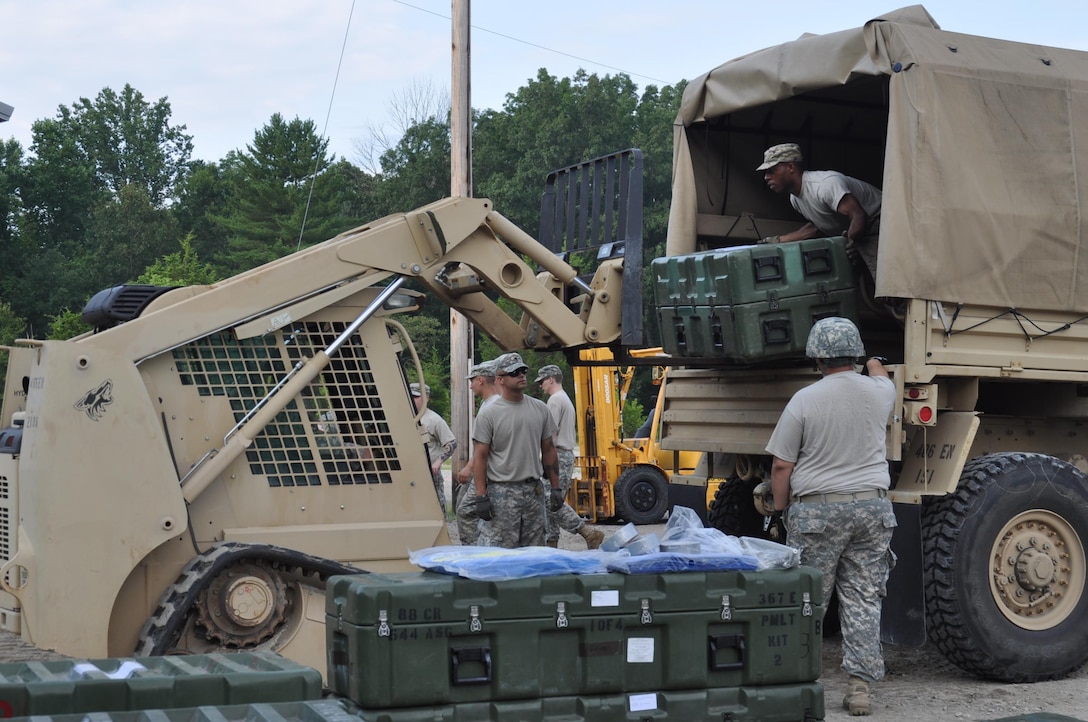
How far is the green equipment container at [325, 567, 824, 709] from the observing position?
461cm

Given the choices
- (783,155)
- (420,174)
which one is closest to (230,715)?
(783,155)

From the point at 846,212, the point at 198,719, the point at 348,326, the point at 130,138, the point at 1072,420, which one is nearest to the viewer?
the point at 198,719

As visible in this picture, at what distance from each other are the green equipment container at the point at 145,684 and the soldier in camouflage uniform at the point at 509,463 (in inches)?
134

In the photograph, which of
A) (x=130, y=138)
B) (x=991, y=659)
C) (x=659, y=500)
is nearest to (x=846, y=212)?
(x=991, y=659)

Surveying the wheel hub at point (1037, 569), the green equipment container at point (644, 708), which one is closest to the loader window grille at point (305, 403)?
the green equipment container at point (644, 708)

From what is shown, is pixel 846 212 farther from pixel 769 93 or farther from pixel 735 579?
pixel 735 579

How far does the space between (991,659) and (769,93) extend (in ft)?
11.6

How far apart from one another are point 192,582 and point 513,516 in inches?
93.8

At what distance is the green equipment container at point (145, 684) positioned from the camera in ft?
13.5

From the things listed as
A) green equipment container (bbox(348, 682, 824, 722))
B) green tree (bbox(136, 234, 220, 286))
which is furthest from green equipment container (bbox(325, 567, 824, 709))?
green tree (bbox(136, 234, 220, 286))

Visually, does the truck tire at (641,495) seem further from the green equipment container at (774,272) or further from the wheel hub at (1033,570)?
the wheel hub at (1033,570)

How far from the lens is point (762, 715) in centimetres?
500

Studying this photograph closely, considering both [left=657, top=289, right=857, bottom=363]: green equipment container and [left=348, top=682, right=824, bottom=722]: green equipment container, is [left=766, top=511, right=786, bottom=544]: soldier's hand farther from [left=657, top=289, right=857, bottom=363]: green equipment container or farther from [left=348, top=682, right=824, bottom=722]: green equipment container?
[left=348, top=682, right=824, bottom=722]: green equipment container

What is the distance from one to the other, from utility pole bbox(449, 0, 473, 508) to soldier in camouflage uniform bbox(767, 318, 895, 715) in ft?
23.5
